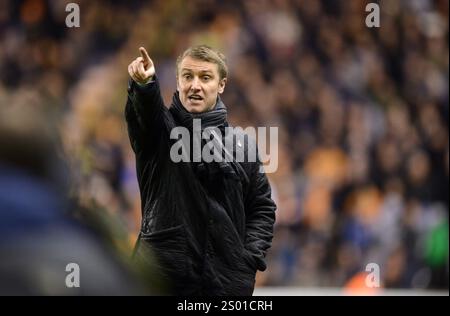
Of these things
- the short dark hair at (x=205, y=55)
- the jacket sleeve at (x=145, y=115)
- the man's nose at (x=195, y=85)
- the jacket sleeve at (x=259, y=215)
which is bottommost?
the jacket sleeve at (x=259, y=215)

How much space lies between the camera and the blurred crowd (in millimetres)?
6980

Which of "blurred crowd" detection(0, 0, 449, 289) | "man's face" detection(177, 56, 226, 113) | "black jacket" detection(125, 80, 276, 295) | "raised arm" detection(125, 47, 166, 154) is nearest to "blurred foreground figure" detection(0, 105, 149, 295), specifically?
"raised arm" detection(125, 47, 166, 154)

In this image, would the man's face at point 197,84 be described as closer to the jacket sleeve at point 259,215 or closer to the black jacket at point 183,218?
the black jacket at point 183,218

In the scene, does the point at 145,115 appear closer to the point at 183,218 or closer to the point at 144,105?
the point at 144,105

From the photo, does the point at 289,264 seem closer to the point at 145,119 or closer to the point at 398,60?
the point at 398,60

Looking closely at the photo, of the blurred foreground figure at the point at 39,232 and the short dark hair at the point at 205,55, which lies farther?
the short dark hair at the point at 205,55

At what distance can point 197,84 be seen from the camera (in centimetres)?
285

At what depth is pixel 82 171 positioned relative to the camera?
4.04 feet

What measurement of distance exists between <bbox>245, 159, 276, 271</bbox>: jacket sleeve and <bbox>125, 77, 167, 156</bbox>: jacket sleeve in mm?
432

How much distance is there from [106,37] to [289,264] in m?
2.74

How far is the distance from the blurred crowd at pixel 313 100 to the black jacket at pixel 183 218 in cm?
340

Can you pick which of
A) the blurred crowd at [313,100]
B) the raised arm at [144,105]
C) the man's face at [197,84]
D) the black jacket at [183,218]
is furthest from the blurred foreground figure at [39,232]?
the blurred crowd at [313,100]

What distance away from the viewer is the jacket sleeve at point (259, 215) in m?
2.90
